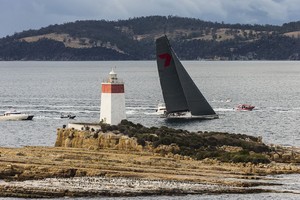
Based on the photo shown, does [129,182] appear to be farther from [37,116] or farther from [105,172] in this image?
[37,116]

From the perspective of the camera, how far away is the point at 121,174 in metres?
47.6

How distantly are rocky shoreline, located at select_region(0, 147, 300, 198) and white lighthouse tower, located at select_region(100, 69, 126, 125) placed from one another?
26.3ft

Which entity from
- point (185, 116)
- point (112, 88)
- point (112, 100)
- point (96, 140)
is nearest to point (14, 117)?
point (185, 116)

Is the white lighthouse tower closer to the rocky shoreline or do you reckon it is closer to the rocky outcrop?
the rocky outcrop

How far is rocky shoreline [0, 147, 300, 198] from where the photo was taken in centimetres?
4416

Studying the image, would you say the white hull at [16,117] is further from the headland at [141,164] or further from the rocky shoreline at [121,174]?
the rocky shoreline at [121,174]

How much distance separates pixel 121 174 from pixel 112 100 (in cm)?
1574

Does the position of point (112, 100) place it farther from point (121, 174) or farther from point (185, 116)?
point (185, 116)

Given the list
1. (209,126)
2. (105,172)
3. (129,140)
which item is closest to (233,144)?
(129,140)

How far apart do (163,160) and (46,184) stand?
9.27 meters

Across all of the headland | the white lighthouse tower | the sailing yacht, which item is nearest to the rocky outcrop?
the headland

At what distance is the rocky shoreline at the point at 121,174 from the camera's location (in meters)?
44.2

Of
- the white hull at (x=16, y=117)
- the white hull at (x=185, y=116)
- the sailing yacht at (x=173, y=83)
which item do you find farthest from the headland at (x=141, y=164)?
the white hull at (x=16, y=117)

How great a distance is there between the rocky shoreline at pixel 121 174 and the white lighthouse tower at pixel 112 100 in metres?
8.02
